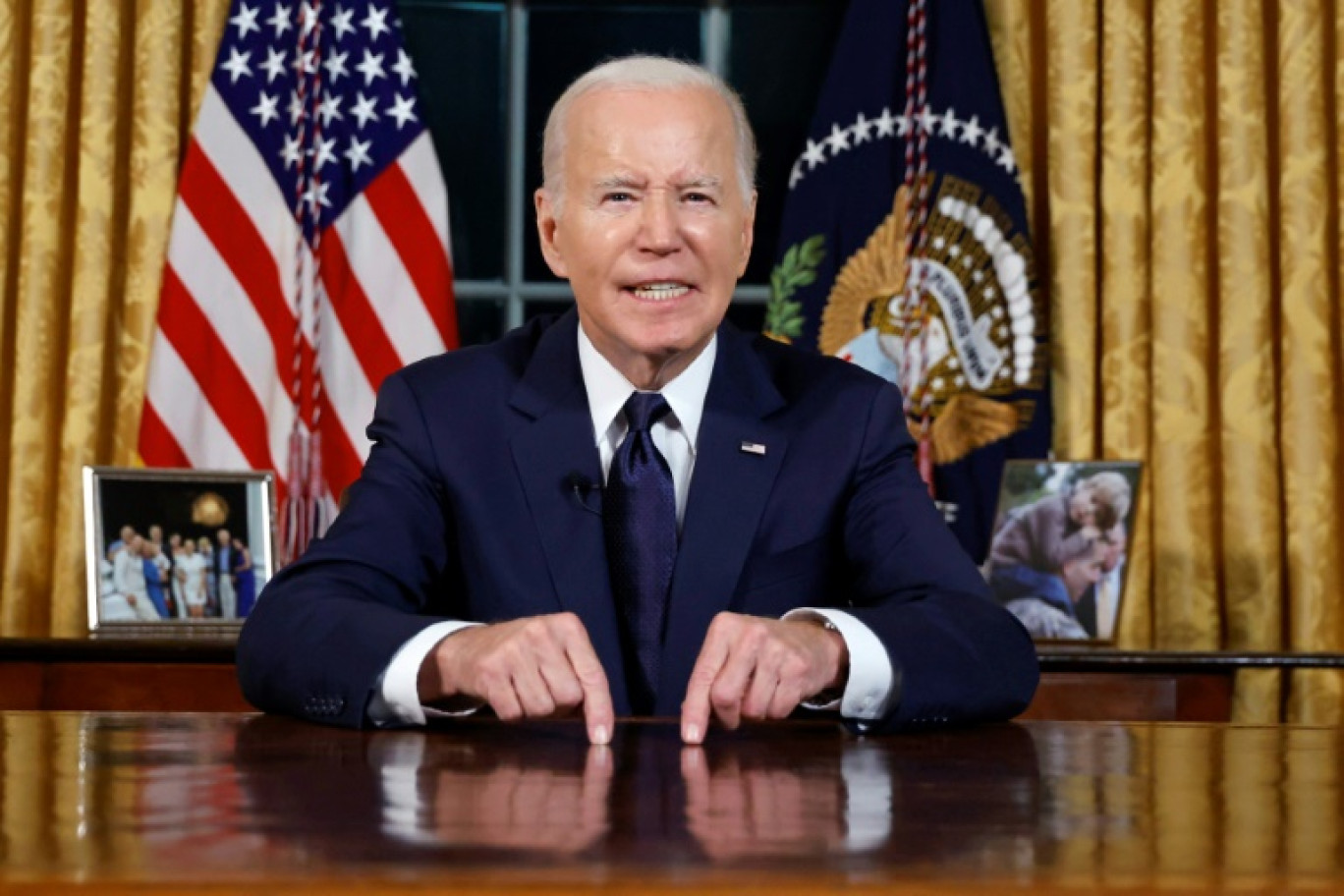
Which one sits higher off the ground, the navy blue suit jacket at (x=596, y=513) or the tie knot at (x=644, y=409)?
the tie knot at (x=644, y=409)

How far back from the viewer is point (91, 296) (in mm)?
3896

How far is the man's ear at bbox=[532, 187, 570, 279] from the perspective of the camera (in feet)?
7.69

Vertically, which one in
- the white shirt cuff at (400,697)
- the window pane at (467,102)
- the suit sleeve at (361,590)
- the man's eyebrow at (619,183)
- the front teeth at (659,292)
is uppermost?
the window pane at (467,102)

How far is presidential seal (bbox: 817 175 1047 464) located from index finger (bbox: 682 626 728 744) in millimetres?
2377

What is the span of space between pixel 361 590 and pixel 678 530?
0.40 m

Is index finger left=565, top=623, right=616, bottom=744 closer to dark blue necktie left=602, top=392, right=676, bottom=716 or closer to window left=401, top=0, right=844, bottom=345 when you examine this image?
dark blue necktie left=602, top=392, right=676, bottom=716

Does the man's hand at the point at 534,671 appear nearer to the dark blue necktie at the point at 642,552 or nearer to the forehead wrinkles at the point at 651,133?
the dark blue necktie at the point at 642,552

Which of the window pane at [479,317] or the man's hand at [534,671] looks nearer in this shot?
the man's hand at [534,671]

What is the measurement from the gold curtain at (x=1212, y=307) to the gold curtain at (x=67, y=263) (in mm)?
2043

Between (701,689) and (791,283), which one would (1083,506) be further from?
(701,689)

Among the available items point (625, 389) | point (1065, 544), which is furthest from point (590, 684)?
point (1065, 544)

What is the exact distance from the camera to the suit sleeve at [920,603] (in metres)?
1.70

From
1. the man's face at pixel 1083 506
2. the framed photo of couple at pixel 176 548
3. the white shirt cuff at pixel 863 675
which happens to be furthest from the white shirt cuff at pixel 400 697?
the man's face at pixel 1083 506

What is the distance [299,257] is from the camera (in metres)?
3.96
